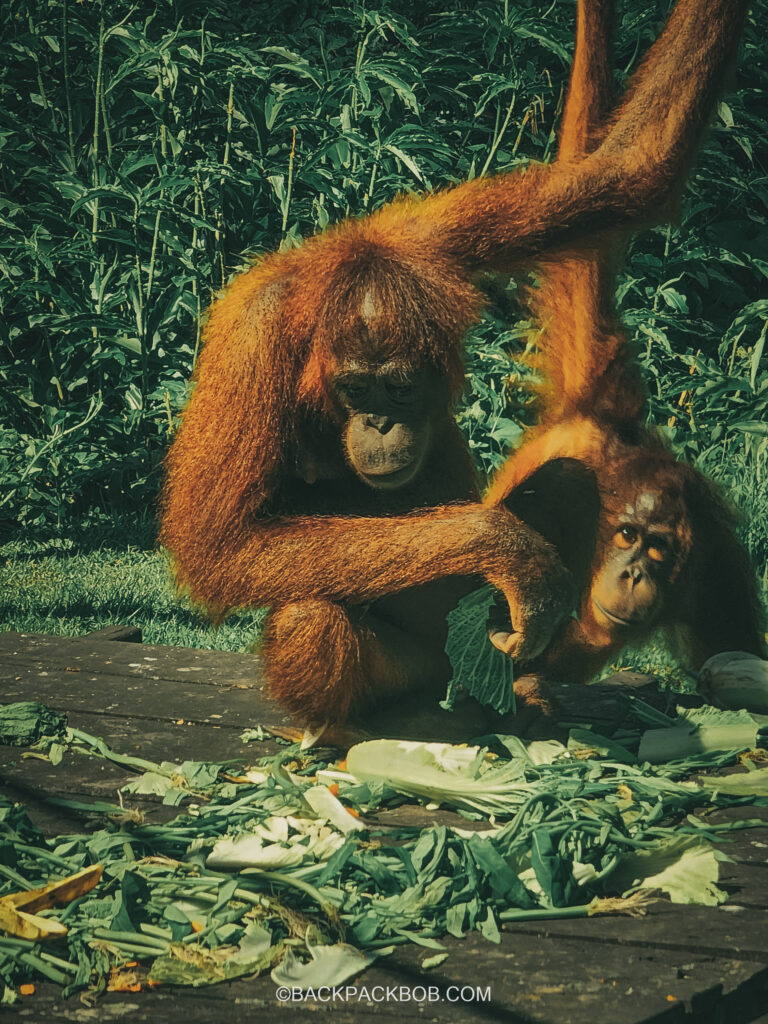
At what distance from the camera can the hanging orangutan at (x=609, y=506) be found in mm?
3357

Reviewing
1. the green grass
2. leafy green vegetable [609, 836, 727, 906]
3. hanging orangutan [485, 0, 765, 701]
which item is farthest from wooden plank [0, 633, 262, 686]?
leafy green vegetable [609, 836, 727, 906]

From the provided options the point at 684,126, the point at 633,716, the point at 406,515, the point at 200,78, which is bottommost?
the point at 633,716

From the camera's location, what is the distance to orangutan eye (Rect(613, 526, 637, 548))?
3.44 m

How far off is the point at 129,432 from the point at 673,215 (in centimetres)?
335

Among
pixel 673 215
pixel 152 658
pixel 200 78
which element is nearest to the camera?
pixel 673 215

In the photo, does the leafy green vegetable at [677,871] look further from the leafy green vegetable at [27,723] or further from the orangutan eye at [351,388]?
the leafy green vegetable at [27,723]

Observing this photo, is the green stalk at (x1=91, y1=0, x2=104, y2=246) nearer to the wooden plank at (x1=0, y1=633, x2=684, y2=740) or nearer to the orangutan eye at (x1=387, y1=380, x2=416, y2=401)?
the wooden plank at (x1=0, y1=633, x2=684, y2=740)

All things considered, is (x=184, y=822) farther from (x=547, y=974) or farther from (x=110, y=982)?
(x=547, y=974)

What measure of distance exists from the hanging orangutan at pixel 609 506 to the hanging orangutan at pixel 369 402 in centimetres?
36

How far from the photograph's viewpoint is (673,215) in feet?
9.79

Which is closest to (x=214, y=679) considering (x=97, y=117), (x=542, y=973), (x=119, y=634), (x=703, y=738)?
(x=119, y=634)

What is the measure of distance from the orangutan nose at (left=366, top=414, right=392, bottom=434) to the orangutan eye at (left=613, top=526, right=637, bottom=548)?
37.1 inches

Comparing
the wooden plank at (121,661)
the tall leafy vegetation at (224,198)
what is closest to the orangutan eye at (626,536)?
the wooden plank at (121,661)

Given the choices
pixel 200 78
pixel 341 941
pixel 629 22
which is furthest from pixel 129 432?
pixel 341 941
